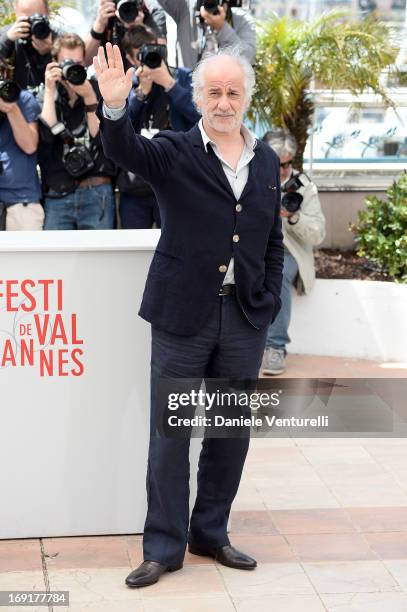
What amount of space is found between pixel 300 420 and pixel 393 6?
5.33 metres

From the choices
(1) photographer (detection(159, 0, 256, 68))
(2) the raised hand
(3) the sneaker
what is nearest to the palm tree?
(1) photographer (detection(159, 0, 256, 68))

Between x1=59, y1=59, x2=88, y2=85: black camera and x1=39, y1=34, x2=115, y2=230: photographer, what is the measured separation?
0.07 metres

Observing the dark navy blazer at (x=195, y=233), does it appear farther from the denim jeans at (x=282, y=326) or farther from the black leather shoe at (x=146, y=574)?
the denim jeans at (x=282, y=326)

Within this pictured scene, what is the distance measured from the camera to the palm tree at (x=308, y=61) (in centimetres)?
823

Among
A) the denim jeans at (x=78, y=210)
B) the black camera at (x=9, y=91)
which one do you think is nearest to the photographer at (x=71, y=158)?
the denim jeans at (x=78, y=210)

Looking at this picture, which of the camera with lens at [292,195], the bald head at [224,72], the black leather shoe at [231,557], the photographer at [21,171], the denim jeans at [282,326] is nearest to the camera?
the bald head at [224,72]

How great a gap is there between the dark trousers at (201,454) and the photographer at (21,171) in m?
2.68

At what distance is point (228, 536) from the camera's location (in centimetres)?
464

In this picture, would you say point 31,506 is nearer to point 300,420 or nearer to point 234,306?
point 234,306

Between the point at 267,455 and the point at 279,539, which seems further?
the point at 267,455

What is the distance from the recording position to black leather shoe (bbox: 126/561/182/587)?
163 inches

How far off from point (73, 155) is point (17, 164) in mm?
340

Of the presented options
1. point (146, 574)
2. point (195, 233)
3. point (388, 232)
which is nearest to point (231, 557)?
point (146, 574)

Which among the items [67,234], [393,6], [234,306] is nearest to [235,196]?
[234,306]
